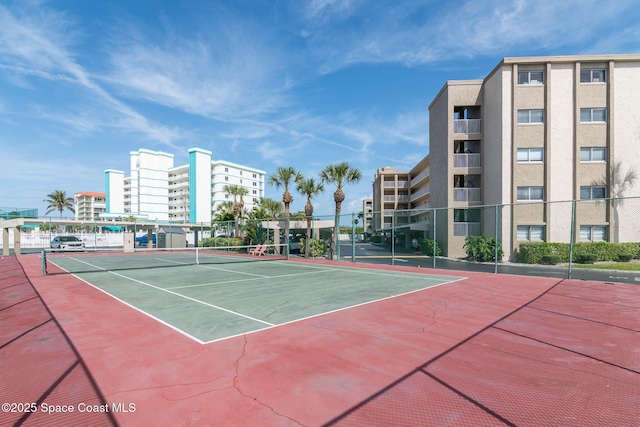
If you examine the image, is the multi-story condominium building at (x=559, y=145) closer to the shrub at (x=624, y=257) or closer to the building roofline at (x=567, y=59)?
the building roofline at (x=567, y=59)

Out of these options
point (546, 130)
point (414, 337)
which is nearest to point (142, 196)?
point (546, 130)

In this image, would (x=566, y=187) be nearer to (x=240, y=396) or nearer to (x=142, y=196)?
(x=240, y=396)

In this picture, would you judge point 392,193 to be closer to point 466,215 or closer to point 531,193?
point 466,215

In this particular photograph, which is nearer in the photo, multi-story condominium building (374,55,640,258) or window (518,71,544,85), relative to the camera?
multi-story condominium building (374,55,640,258)

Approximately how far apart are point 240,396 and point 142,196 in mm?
108375

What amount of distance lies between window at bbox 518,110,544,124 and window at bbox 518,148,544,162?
237cm

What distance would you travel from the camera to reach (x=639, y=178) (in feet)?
84.5

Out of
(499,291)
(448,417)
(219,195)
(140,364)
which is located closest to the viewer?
(448,417)

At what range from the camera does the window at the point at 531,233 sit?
2589 cm

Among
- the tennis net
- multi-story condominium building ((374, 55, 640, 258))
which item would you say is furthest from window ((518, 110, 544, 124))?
the tennis net

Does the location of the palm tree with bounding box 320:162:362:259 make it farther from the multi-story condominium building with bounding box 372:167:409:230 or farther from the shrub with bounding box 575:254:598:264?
the multi-story condominium building with bounding box 372:167:409:230

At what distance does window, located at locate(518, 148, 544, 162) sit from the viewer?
88.2 ft

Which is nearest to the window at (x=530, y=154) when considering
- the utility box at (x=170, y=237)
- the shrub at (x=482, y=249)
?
the shrub at (x=482, y=249)

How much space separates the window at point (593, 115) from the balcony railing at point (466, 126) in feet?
25.5
